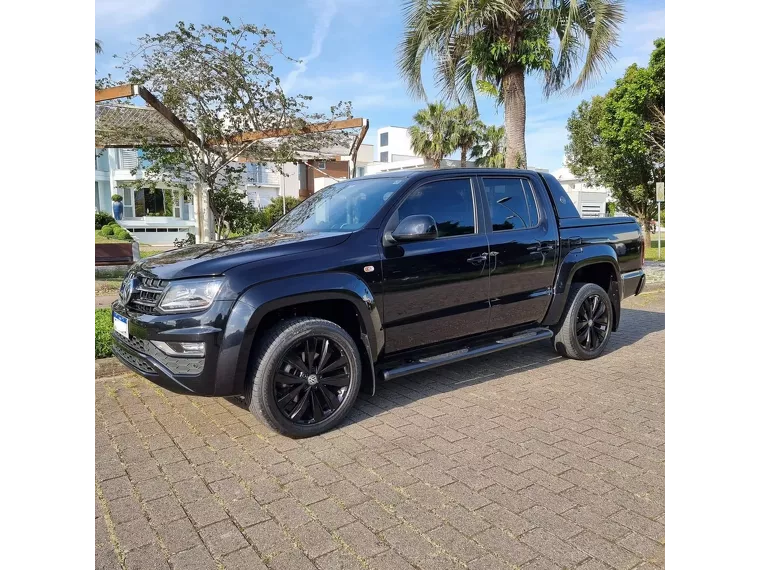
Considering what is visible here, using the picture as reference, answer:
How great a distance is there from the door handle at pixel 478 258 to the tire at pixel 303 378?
1.32 meters

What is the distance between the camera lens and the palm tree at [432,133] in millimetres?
31375

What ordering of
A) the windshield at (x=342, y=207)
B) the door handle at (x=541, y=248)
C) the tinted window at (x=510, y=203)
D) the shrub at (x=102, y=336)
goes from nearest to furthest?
the windshield at (x=342, y=207) < the tinted window at (x=510, y=203) < the door handle at (x=541, y=248) < the shrub at (x=102, y=336)

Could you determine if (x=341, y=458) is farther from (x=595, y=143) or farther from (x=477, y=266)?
(x=595, y=143)

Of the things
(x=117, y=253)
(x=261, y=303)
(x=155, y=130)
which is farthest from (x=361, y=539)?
(x=155, y=130)

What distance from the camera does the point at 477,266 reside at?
4.45 meters

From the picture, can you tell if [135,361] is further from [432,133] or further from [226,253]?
[432,133]

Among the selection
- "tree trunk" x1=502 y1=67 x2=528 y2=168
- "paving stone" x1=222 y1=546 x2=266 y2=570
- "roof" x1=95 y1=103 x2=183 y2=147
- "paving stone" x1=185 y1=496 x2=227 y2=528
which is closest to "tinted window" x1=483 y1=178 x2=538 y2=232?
"paving stone" x1=185 y1=496 x2=227 y2=528

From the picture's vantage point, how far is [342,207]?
4.50 m

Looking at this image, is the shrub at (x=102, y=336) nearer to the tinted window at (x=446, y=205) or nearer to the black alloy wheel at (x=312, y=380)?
the black alloy wheel at (x=312, y=380)

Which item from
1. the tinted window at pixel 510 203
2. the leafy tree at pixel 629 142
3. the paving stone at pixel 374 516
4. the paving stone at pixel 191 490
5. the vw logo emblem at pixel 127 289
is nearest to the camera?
the paving stone at pixel 374 516

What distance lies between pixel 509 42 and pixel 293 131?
542 centimetres

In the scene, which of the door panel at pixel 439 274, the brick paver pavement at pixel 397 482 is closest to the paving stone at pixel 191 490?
the brick paver pavement at pixel 397 482
